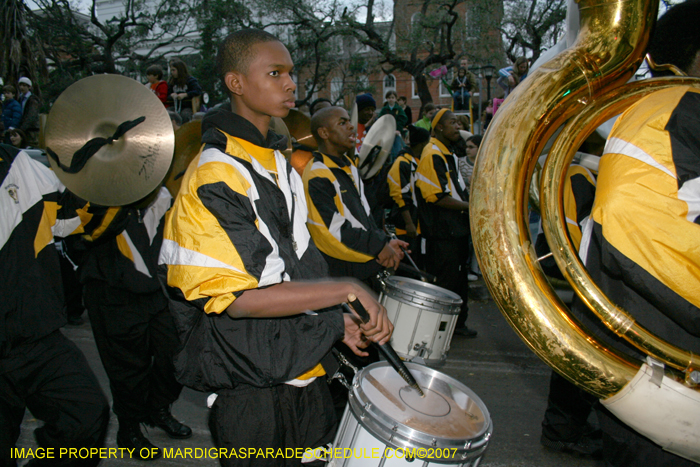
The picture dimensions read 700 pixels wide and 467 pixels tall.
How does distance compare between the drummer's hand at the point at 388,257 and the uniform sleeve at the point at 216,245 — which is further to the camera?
the drummer's hand at the point at 388,257

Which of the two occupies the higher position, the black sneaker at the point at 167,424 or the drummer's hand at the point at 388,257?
the drummer's hand at the point at 388,257

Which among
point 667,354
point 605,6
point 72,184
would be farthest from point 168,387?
point 605,6

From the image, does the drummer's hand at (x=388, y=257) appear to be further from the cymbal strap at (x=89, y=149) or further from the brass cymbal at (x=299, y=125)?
the cymbal strap at (x=89, y=149)

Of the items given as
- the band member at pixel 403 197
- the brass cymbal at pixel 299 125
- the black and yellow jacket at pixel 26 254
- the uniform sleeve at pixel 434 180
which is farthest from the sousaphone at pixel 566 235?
the band member at pixel 403 197

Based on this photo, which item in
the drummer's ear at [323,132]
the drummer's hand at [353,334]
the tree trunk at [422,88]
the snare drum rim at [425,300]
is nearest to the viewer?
the drummer's hand at [353,334]

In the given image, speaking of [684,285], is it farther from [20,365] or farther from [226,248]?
[20,365]

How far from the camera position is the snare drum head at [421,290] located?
316 centimetres

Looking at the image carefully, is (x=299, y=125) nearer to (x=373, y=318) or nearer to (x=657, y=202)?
(x=373, y=318)

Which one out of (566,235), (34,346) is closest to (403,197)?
(34,346)

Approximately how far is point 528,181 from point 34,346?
2.22 meters

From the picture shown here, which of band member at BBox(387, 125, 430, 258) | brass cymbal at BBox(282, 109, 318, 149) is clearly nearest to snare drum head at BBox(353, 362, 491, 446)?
brass cymbal at BBox(282, 109, 318, 149)

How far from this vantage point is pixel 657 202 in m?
1.26

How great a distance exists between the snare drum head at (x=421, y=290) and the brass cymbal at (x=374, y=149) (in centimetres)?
314

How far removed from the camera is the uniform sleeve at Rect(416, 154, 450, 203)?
17.0ft
